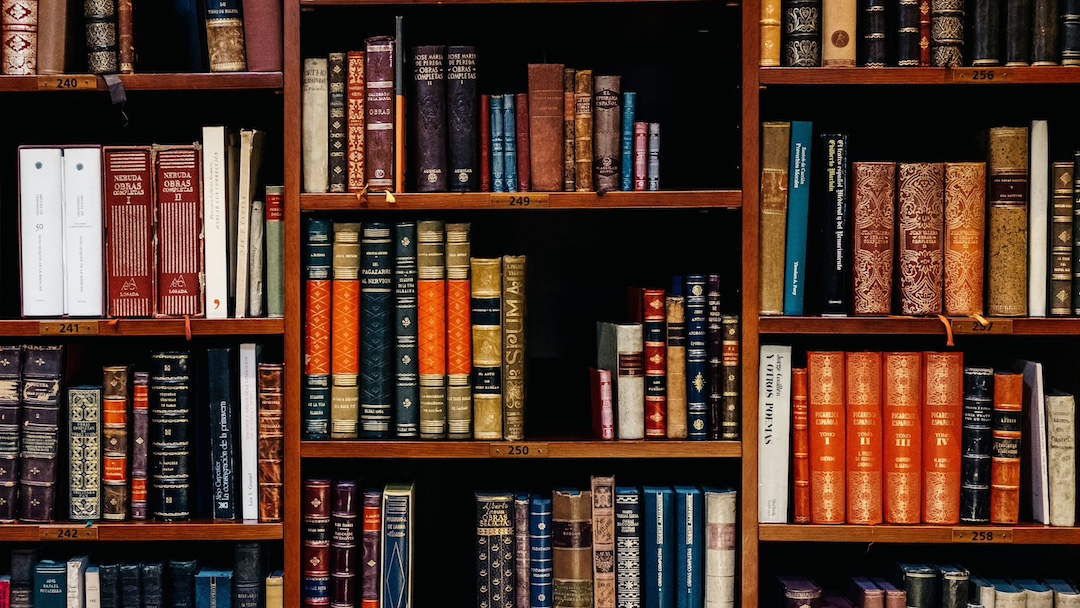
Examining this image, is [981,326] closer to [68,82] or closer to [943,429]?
[943,429]

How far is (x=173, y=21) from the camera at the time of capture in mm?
1856

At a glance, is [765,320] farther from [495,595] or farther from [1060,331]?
[495,595]

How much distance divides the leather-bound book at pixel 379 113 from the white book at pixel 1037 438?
126 centimetres

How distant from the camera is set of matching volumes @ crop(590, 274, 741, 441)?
175 centimetres

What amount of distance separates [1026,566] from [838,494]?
0.68 m

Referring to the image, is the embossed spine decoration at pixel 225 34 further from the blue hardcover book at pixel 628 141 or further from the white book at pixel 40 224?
the blue hardcover book at pixel 628 141

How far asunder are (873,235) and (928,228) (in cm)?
10

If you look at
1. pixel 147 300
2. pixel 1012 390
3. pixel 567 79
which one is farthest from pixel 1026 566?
pixel 147 300

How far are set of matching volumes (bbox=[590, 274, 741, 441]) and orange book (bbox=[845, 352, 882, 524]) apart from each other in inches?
8.4

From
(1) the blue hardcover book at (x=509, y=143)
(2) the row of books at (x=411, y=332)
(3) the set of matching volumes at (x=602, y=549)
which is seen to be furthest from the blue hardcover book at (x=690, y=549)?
(1) the blue hardcover book at (x=509, y=143)

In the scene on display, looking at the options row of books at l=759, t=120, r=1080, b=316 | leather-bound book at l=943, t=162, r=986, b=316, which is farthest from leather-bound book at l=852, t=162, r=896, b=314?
leather-bound book at l=943, t=162, r=986, b=316

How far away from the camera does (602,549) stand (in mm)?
1766

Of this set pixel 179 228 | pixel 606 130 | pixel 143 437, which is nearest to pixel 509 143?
pixel 606 130

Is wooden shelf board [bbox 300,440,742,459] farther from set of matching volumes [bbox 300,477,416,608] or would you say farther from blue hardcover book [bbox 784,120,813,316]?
blue hardcover book [bbox 784,120,813,316]
